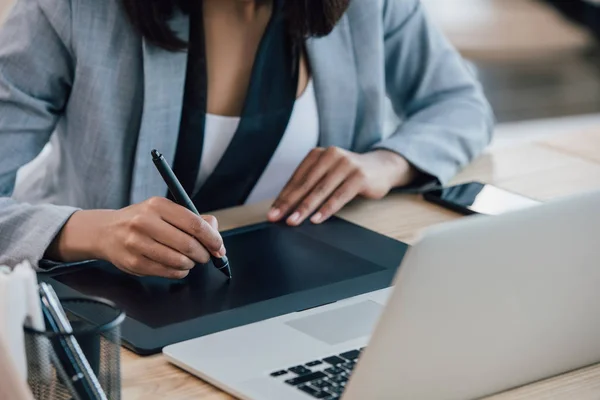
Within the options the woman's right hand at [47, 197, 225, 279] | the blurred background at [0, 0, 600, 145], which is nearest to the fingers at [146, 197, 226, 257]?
the woman's right hand at [47, 197, 225, 279]

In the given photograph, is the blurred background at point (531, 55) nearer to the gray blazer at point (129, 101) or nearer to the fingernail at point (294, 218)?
the gray blazer at point (129, 101)

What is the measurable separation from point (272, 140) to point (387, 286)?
0.53 meters

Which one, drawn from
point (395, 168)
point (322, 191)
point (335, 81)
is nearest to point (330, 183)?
point (322, 191)

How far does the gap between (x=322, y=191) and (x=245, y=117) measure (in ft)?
0.71

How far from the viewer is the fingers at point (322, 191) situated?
1.46 meters

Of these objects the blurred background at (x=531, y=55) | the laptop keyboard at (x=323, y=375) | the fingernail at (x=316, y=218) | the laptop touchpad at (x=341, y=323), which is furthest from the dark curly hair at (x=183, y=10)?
the blurred background at (x=531, y=55)

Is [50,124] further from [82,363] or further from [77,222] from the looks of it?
[82,363]

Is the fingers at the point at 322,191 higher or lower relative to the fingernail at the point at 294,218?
higher

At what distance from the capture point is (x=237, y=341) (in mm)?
1063

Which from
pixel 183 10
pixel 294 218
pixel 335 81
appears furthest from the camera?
pixel 335 81

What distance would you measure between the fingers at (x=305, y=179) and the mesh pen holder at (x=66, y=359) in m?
0.54

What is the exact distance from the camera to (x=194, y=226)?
46.6 inches

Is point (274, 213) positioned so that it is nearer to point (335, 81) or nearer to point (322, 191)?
point (322, 191)

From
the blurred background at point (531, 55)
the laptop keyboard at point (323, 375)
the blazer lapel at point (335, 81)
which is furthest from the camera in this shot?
the blurred background at point (531, 55)
